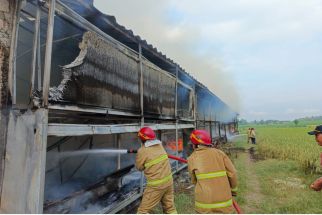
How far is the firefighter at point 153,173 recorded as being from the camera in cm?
460

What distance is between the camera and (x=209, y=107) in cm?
1794

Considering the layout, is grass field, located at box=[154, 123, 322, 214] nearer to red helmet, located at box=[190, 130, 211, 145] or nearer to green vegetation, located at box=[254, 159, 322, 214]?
green vegetation, located at box=[254, 159, 322, 214]

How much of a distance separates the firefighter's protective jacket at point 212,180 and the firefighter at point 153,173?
1.02 metres

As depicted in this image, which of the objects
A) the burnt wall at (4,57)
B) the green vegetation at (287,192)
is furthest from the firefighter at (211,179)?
the green vegetation at (287,192)

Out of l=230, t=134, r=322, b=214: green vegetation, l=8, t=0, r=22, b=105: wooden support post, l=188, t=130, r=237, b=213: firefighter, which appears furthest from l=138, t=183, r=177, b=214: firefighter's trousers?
l=230, t=134, r=322, b=214: green vegetation

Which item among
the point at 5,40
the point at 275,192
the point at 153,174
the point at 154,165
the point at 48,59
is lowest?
the point at 275,192

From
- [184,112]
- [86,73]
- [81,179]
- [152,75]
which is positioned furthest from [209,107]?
[86,73]

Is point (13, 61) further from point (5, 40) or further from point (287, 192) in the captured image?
point (287, 192)

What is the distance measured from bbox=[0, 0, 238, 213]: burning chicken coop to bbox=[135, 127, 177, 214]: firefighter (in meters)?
0.78

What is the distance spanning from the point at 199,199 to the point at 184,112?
25.2ft

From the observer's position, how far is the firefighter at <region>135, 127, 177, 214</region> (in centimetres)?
460

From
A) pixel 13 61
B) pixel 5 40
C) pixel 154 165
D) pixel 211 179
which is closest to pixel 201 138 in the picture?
pixel 211 179

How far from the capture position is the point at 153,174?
4.62 meters

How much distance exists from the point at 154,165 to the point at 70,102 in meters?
1.76
